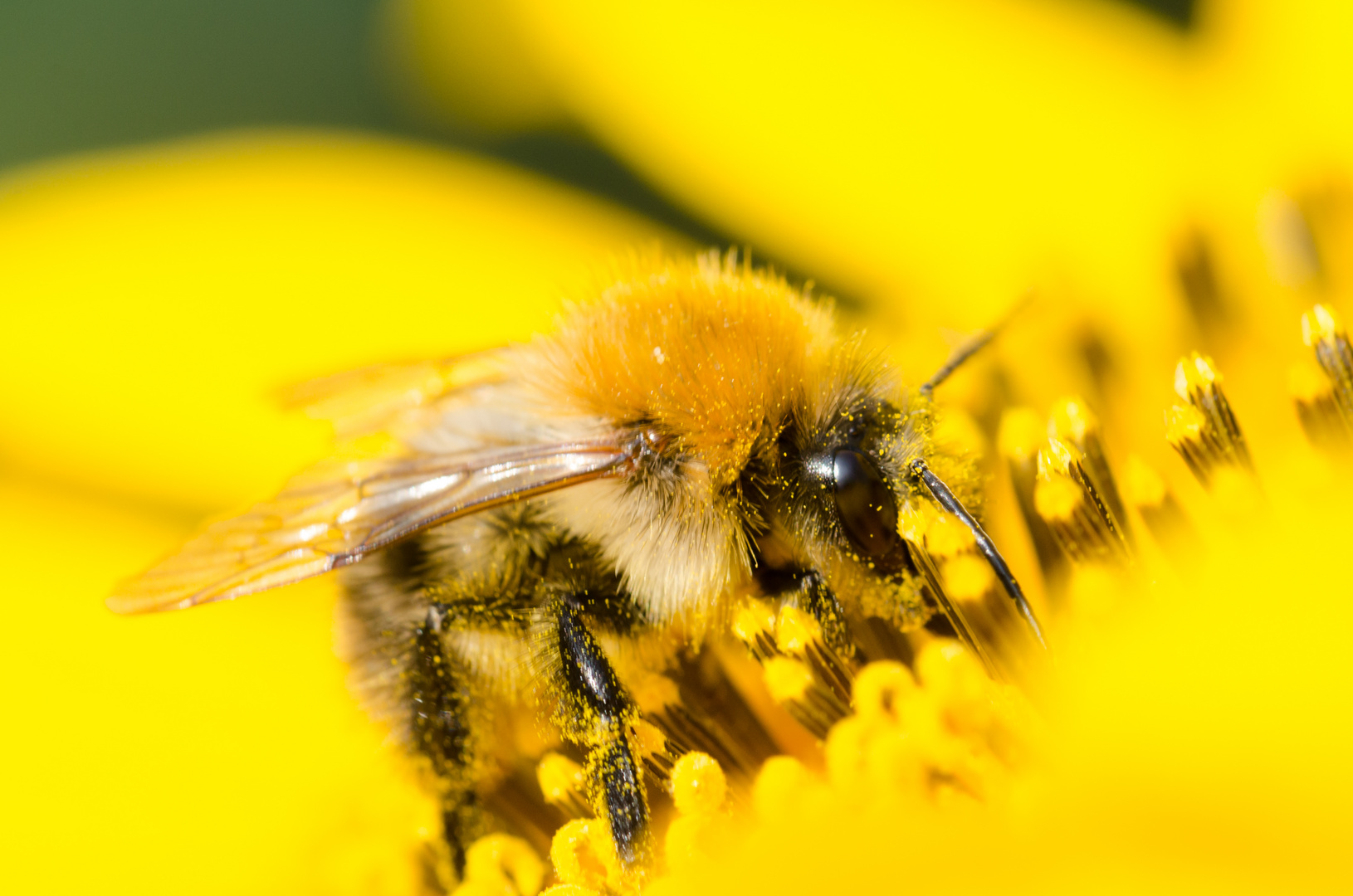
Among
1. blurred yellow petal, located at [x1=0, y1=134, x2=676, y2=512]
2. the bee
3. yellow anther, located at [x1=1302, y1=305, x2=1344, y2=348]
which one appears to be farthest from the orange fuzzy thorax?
blurred yellow petal, located at [x1=0, y1=134, x2=676, y2=512]

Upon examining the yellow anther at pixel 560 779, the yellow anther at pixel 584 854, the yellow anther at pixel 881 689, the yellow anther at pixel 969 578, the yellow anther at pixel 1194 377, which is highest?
the yellow anther at pixel 1194 377

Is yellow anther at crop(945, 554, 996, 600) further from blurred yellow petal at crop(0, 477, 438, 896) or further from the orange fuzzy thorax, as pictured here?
blurred yellow petal at crop(0, 477, 438, 896)

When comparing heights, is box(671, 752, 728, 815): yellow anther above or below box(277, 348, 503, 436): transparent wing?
below

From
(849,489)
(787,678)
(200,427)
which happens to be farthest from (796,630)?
(200,427)

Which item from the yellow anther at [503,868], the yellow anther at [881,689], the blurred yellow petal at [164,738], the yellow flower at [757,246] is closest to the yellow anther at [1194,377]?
the yellow flower at [757,246]

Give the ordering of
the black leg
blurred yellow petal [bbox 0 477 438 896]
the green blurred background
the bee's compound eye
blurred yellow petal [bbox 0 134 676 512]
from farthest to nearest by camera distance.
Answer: the green blurred background → blurred yellow petal [bbox 0 134 676 512] → blurred yellow petal [bbox 0 477 438 896] → the black leg → the bee's compound eye

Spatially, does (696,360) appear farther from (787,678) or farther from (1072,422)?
(1072,422)

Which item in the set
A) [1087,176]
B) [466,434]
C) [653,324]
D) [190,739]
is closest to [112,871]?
[190,739]

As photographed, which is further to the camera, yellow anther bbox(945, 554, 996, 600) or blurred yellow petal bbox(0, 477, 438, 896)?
blurred yellow petal bbox(0, 477, 438, 896)

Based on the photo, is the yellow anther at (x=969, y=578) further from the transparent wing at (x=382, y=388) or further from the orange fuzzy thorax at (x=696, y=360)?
the transparent wing at (x=382, y=388)
